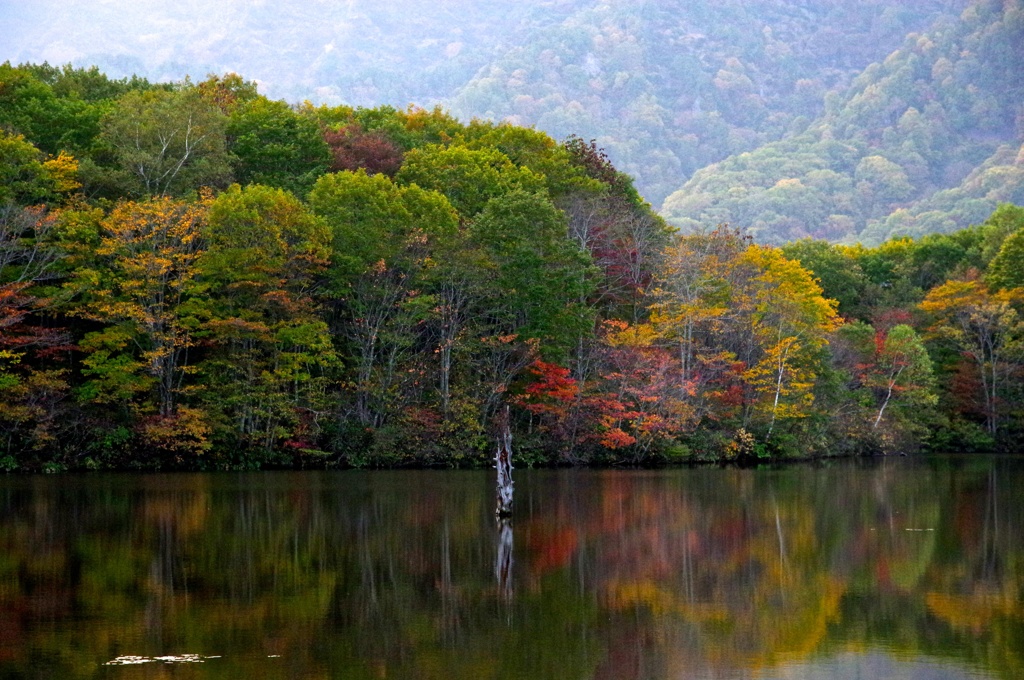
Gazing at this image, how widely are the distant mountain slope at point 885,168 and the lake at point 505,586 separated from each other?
10504cm

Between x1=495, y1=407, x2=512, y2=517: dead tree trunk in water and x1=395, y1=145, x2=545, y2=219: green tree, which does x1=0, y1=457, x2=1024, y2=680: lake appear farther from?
x1=395, y1=145, x2=545, y2=219: green tree

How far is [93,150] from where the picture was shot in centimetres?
4481

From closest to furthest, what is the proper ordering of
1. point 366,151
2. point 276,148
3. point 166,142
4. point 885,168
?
point 166,142 → point 276,148 → point 366,151 → point 885,168

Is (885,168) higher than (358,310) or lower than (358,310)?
higher

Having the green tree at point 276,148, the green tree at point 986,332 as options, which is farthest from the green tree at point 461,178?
the green tree at point 986,332

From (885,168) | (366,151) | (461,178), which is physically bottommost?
(461,178)

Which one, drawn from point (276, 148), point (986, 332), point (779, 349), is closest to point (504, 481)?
point (779, 349)

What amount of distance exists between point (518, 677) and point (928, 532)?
14.8 meters

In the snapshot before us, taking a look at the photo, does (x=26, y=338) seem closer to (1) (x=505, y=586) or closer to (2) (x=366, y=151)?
(2) (x=366, y=151)

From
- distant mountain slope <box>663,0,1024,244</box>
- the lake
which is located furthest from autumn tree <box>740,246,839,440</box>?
distant mountain slope <box>663,0,1024,244</box>

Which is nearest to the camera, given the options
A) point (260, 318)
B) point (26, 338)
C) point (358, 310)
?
point (26, 338)

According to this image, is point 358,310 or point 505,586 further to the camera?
point 358,310

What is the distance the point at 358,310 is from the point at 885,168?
129 meters

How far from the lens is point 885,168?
522 ft
